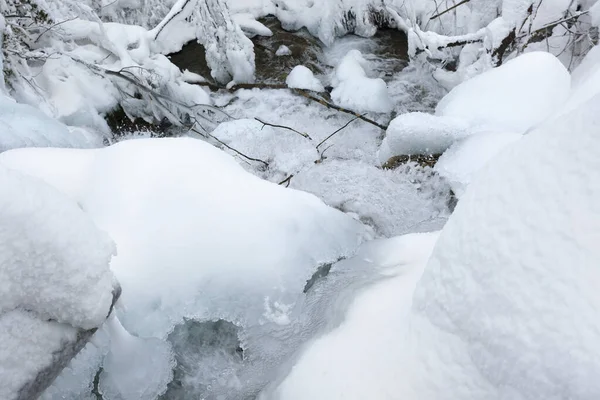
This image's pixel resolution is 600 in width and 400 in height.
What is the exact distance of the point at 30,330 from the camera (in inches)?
53.9

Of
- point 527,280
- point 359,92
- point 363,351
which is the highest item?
point 527,280

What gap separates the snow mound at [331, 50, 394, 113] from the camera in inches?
210

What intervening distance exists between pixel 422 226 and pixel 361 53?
4323mm

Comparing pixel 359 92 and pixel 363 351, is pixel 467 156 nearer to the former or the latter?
pixel 363 351

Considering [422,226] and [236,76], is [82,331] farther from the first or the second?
[236,76]

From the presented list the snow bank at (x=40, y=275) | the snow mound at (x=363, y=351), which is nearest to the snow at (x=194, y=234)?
the snow mound at (x=363, y=351)

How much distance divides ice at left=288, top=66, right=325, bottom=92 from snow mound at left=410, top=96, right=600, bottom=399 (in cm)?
469

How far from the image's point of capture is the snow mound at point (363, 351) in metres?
1.40

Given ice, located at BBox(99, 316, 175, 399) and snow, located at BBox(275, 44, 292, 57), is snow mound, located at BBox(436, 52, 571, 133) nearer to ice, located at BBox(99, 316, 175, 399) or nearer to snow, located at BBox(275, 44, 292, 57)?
ice, located at BBox(99, 316, 175, 399)

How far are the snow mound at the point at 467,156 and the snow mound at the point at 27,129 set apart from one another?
2844mm

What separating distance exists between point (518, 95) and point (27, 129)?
366 centimetres

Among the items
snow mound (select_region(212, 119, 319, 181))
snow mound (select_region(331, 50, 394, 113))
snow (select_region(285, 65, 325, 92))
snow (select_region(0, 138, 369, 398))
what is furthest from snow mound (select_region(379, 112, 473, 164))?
snow (select_region(285, 65, 325, 92))

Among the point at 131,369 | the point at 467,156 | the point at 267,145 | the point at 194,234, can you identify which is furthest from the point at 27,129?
the point at 467,156

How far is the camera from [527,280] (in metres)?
1.05
